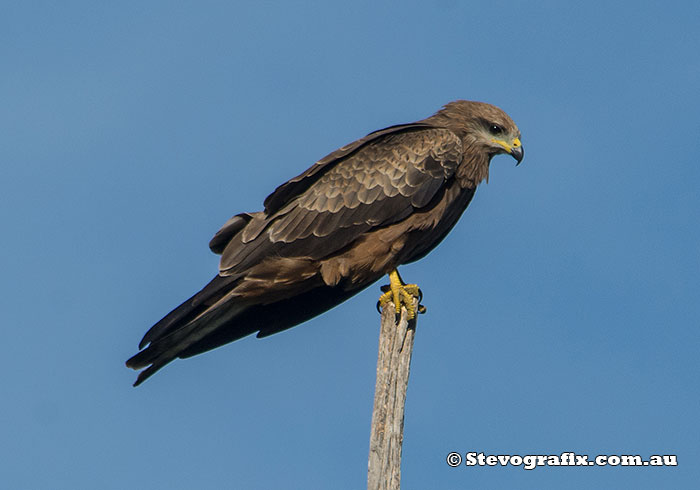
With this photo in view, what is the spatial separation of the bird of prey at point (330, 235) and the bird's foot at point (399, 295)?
18mm

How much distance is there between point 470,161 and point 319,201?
1.37 m

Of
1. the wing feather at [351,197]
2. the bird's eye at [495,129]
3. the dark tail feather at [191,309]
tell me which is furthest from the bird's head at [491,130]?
the dark tail feather at [191,309]

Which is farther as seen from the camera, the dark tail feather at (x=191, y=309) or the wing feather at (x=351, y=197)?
the wing feather at (x=351, y=197)

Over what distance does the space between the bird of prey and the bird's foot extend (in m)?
0.02

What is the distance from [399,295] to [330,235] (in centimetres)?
93

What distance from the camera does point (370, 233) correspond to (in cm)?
820

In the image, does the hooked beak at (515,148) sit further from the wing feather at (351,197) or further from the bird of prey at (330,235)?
the wing feather at (351,197)

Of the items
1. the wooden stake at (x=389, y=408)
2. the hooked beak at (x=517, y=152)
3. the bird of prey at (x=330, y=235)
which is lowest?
the wooden stake at (x=389, y=408)

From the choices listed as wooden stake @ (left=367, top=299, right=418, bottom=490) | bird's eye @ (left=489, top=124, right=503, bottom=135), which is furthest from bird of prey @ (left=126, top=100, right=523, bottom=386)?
wooden stake @ (left=367, top=299, right=418, bottom=490)

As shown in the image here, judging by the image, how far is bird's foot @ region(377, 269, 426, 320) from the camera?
24.7 ft

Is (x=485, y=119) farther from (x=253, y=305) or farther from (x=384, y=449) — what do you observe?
(x=384, y=449)

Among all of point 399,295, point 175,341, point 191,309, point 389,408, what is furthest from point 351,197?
point 389,408

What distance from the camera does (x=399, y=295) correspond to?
7660 mm

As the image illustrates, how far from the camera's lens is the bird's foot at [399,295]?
753 cm
